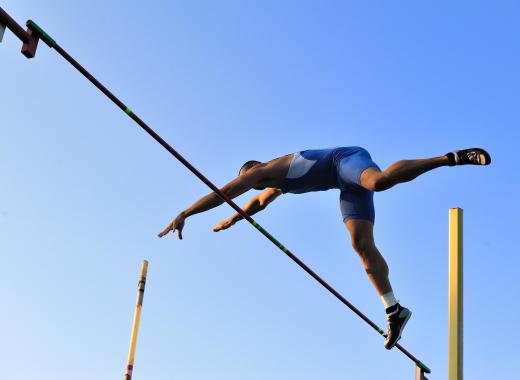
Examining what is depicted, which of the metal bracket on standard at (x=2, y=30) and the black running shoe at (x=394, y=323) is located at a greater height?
the metal bracket on standard at (x=2, y=30)

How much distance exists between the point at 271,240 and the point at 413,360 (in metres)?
1.86

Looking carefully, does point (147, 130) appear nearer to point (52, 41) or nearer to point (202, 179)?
point (202, 179)

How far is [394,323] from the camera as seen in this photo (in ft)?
18.9

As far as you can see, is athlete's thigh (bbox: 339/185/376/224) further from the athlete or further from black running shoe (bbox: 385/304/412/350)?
black running shoe (bbox: 385/304/412/350)

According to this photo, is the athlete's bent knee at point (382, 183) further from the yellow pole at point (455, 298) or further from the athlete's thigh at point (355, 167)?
the yellow pole at point (455, 298)

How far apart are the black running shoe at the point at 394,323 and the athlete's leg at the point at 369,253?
151mm

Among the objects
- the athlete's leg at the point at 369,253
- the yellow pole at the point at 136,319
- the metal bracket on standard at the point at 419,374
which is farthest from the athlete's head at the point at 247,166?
the yellow pole at the point at 136,319

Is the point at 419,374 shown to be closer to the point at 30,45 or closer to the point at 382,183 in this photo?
the point at 382,183

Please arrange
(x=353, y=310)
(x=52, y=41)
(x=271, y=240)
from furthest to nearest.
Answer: (x=353, y=310)
(x=271, y=240)
(x=52, y=41)

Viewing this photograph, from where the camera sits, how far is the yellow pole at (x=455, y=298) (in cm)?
570

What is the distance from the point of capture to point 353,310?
6.24 meters

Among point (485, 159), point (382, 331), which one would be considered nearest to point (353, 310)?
point (382, 331)

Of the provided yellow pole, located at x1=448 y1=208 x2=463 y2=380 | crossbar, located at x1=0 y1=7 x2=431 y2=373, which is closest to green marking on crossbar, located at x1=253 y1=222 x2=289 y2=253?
crossbar, located at x1=0 y1=7 x2=431 y2=373

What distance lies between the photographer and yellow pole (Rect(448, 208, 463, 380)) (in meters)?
5.70
